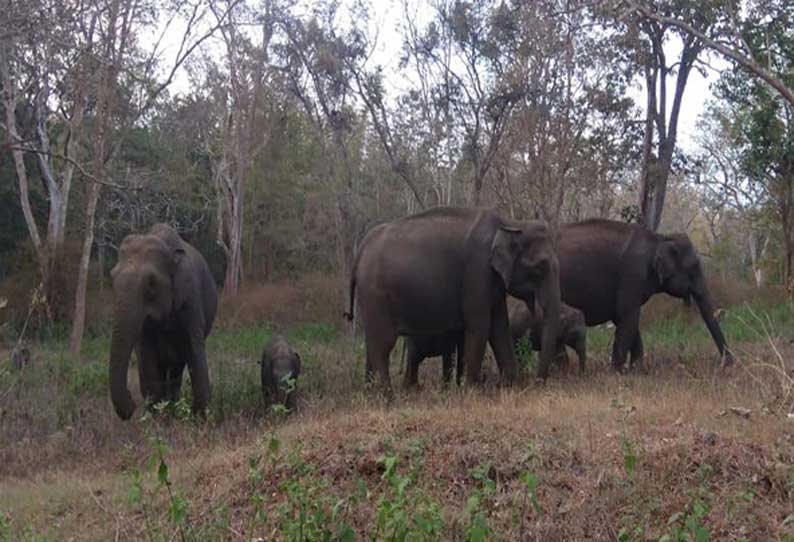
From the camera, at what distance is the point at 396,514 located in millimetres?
5684

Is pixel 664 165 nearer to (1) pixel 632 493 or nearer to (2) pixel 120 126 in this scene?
(2) pixel 120 126

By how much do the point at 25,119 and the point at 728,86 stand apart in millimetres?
16479


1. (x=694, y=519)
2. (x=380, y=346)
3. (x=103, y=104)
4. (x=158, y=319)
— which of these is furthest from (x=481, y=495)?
(x=103, y=104)

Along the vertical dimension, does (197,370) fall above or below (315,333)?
above

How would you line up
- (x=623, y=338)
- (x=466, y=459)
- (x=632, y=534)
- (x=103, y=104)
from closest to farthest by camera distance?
(x=632, y=534)
(x=466, y=459)
(x=623, y=338)
(x=103, y=104)

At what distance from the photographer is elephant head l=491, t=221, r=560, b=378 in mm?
12000

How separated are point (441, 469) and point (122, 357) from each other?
176 inches

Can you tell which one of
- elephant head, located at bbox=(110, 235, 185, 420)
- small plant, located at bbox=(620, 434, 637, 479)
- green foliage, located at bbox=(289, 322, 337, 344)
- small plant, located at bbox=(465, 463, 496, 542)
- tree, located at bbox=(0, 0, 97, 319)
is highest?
tree, located at bbox=(0, 0, 97, 319)

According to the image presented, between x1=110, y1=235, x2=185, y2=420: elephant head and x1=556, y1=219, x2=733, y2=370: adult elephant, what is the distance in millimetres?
5683

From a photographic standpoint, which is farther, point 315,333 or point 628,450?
point 315,333

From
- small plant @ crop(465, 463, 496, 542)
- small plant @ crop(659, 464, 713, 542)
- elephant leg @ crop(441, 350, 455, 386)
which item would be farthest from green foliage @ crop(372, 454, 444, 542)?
elephant leg @ crop(441, 350, 455, 386)

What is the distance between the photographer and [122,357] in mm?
10758

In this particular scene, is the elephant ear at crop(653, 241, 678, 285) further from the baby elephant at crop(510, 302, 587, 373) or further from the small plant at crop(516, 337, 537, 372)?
the small plant at crop(516, 337, 537, 372)

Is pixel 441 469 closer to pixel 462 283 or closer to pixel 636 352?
pixel 462 283
